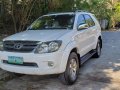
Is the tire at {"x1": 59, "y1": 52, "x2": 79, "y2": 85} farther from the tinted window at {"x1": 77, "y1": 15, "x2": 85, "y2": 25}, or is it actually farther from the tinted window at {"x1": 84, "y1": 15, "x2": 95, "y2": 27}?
the tinted window at {"x1": 84, "y1": 15, "x2": 95, "y2": 27}

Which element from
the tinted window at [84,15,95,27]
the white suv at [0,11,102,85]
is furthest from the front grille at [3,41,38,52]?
the tinted window at [84,15,95,27]

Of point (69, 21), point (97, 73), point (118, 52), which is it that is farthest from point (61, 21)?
point (118, 52)

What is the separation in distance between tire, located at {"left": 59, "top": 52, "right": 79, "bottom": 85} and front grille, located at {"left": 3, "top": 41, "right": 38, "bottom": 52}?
933 millimetres

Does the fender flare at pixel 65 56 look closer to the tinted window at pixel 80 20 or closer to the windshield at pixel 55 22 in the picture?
the windshield at pixel 55 22

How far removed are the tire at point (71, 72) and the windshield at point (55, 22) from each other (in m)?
0.95

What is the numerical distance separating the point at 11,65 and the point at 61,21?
6.69 ft

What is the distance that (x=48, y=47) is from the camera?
588 cm

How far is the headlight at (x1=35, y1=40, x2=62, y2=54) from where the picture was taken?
5.84m

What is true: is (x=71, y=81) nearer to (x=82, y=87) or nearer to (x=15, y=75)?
(x=82, y=87)

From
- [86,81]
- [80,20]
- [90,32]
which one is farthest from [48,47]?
[90,32]

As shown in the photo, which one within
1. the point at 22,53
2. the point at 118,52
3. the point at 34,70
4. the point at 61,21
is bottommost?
the point at 118,52

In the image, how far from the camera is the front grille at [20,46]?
596cm

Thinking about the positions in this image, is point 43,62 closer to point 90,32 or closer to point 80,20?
point 80,20

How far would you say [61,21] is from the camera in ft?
24.4
